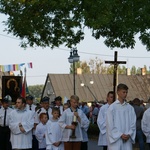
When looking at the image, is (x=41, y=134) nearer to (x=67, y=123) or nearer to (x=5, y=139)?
(x=67, y=123)

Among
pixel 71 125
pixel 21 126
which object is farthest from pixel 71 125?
pixel 21 126

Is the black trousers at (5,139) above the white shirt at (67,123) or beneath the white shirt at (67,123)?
beneath

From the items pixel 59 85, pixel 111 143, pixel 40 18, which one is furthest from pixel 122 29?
pixel 59 85

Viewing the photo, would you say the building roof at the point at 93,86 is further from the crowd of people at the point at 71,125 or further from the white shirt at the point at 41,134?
the crowd of people at the point at 71,125

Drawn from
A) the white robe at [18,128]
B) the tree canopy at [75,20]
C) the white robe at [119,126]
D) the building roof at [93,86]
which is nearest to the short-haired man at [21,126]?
the white robe at [18,128]

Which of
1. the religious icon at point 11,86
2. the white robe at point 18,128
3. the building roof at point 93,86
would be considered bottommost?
the white robe at point 18,128

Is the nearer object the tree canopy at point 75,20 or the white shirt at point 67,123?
the white shirt at point 67,123

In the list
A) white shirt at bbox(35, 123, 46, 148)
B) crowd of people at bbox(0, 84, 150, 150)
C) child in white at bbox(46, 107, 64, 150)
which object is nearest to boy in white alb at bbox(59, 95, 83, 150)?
crowd of people at bbox(0, 84, 150, 150)

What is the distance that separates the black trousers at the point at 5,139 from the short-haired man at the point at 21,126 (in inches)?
129

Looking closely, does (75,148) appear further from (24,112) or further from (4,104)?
(4,104)

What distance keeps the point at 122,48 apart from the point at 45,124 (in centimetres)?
603

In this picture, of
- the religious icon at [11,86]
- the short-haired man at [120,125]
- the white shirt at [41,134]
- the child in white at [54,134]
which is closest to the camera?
the short-haired man at [120,125]

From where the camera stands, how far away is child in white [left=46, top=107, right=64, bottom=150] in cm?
1268

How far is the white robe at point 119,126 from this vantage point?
32.2ft
